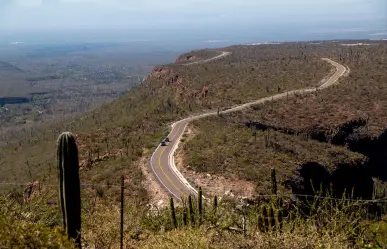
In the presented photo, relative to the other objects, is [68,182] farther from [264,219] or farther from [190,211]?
[264,219]

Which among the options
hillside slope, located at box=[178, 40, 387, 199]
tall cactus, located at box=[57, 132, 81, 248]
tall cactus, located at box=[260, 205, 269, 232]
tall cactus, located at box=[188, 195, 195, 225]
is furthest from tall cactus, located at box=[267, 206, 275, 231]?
hillside slope, located at box=[178, 40, 387, 199]

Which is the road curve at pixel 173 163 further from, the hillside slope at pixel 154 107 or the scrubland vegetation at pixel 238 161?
the hillside slope at pixel 154 107

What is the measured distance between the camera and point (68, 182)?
16.8 meters

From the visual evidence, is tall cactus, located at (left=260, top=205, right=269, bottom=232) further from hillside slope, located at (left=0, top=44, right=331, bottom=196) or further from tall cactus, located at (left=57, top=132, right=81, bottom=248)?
hillside slope, located at (left=0, top=44, right=331, bottom=196)

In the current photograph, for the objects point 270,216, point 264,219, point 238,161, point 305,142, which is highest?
point 270,216

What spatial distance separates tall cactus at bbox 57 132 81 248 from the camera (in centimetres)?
A: 1672

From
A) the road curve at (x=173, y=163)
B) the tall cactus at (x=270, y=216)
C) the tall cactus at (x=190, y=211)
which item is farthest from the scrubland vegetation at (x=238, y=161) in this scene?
the road curve at (x=173, y=163)

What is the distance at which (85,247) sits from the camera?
1759 centimetres

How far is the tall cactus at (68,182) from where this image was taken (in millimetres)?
16719

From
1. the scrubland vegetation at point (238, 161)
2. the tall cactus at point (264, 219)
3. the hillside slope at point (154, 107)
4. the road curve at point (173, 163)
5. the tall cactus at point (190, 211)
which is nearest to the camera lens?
the scrubland vegetation at point (238, 161)

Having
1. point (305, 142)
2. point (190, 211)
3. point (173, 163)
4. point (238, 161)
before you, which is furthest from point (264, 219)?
point (305, 142)

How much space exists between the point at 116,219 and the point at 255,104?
4175 cm

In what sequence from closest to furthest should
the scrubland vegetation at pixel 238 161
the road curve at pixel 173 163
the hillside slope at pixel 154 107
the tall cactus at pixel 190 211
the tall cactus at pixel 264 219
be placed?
the scrubland vegetation at pixel 238 161, the tall cactus at pixel 264 219, the tall cactus at pixel 190 211, the road curve at pixel 173 163, the hillside slope at pixel 154 107

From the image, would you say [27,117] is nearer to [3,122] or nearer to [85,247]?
[3,122]
